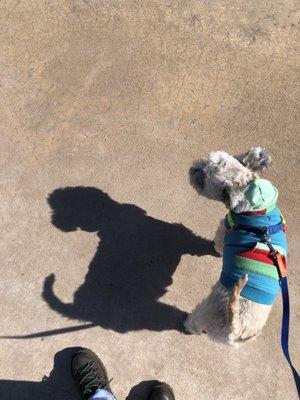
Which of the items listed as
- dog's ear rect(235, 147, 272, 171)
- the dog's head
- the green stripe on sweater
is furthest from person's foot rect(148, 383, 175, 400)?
dog's ear rect(235, 147, 272, 171)

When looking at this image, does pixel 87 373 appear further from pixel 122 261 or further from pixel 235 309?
pixel 235 309

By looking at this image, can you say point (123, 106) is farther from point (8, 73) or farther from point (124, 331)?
point (124, 331)

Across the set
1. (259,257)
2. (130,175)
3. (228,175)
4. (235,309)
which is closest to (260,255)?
(259,257)

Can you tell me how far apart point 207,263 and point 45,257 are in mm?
1731

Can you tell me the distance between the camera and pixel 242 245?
12.8 ft

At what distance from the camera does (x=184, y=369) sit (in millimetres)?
4637

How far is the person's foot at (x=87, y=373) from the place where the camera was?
4.44 meters

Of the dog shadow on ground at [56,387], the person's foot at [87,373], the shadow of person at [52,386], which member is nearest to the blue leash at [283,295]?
the dog shadow on ground at [56,387]

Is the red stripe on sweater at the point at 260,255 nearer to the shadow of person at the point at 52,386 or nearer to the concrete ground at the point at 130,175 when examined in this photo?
the concrete ground at the point at 130,175

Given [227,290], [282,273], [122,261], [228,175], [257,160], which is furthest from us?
[122,261]

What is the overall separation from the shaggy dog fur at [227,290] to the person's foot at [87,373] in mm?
1023

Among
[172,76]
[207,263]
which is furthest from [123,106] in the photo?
[207,263]

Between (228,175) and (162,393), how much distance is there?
7.13 ft

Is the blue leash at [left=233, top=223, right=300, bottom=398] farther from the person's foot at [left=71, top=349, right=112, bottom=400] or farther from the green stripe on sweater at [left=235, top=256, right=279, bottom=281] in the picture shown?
the person's foot at [left=71, top=349, right=112, bottom=400]
